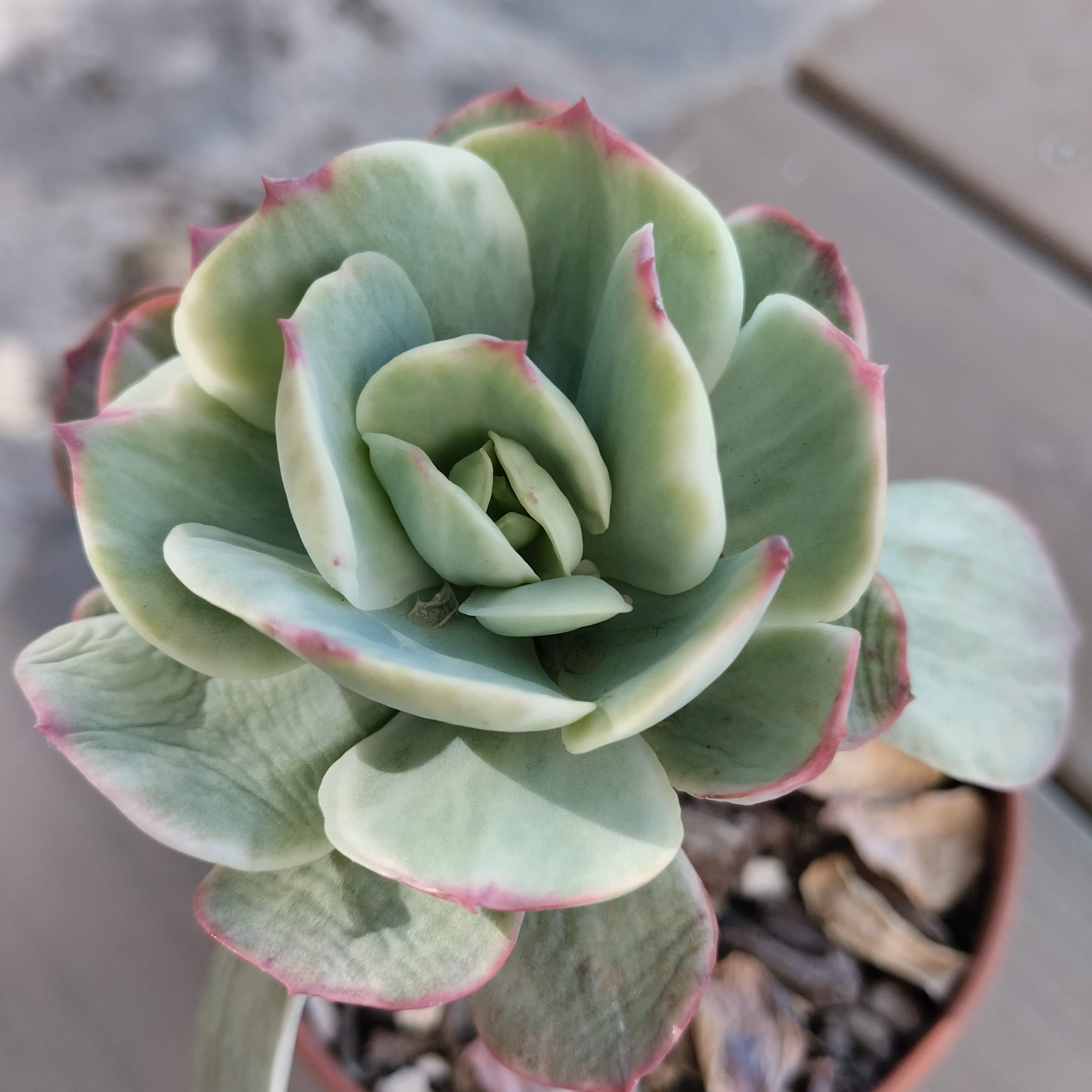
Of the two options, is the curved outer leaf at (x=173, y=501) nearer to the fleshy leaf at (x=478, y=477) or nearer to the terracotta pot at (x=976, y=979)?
Result: the fleshy leaf at (x=478, y=477)

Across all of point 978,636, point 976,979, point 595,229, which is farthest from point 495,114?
point 976,979

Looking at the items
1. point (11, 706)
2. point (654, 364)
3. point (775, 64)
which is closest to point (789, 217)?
point (654, 364)

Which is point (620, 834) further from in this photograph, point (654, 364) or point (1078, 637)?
point (1078, 637)

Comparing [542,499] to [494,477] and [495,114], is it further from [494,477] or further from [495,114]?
[495,114]

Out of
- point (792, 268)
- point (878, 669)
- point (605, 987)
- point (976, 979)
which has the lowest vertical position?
point (976, 979)

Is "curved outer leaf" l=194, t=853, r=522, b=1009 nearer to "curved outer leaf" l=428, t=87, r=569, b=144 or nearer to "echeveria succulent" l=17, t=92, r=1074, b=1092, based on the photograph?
"echeveria succulent" l=17, t=92, r=1074, b=1092

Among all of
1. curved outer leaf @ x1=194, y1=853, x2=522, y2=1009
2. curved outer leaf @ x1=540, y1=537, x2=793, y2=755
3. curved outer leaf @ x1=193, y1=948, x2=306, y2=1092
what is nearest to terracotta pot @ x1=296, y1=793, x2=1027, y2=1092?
curved outer leaf @ x1=193, y1=948, x2=306, y2=1092
